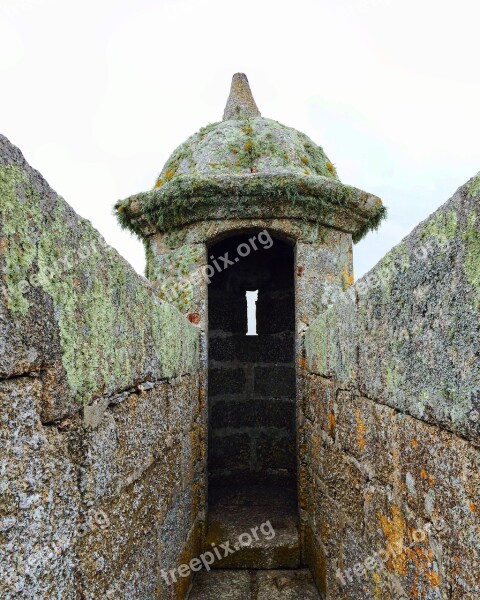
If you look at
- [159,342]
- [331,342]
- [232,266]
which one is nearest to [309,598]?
[331,342]

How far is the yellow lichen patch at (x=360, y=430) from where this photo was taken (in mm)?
1938

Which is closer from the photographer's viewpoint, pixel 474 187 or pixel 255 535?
pixel 474 187

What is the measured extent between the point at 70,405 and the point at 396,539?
1.09 m

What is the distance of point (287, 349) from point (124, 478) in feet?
15.3

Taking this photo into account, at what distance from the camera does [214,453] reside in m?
6.01

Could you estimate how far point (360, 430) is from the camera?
200cm

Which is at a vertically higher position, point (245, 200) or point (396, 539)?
point (245, 200)

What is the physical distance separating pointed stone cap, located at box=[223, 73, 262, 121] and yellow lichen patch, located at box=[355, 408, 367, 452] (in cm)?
396

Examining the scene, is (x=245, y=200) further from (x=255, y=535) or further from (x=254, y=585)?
(x=254, y=585)

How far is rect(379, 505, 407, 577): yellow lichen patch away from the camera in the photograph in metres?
1.48

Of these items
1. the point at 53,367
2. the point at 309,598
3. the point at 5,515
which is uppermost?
the point at 53,367

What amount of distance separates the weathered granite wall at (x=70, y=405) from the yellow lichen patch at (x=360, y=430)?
0.84 m

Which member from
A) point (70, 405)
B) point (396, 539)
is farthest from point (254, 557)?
point (70, 405)

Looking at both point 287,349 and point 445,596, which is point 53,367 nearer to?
point 445,596
